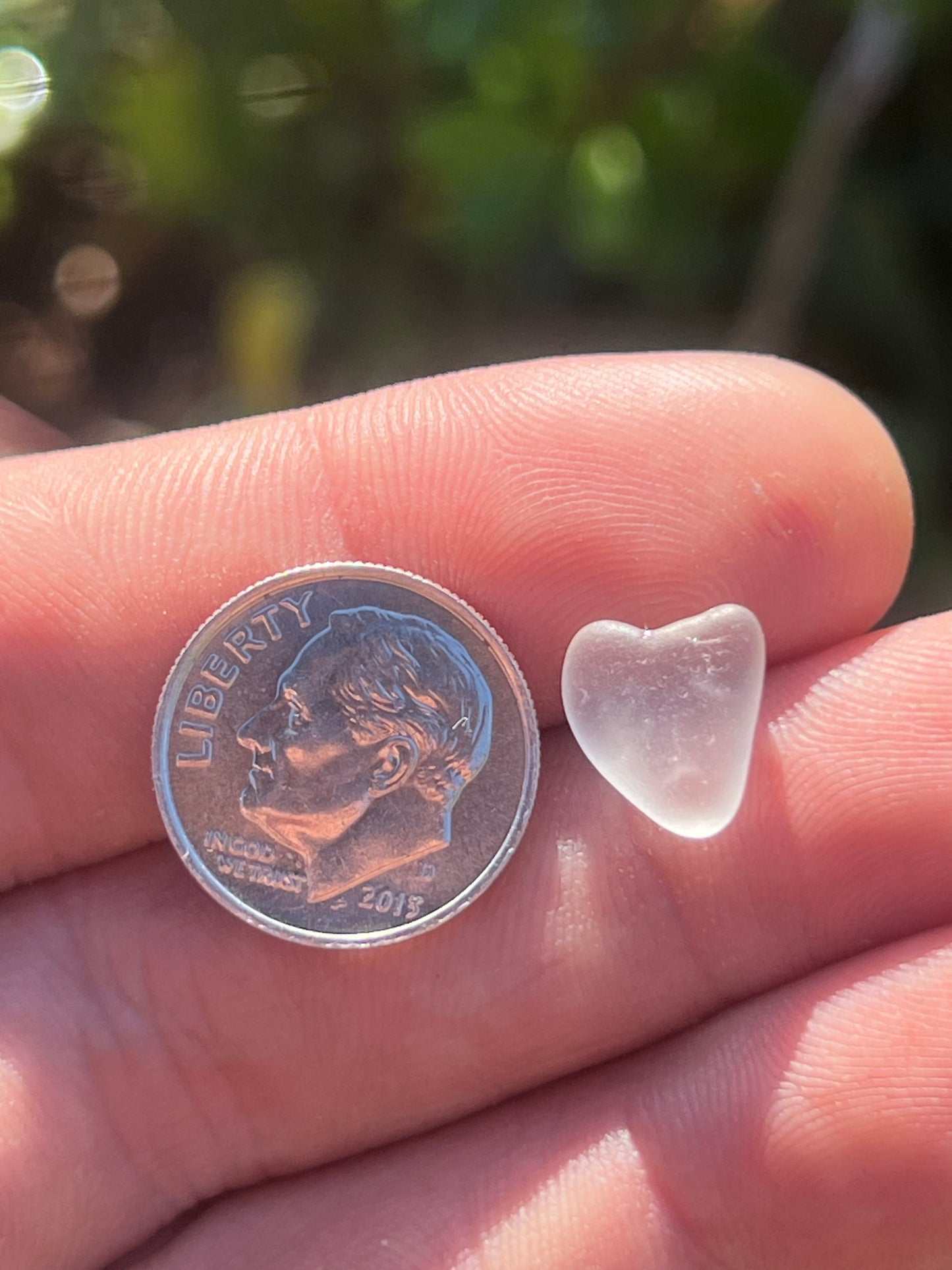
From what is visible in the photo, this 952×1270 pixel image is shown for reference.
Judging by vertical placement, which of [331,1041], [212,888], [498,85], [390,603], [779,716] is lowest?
[331,1041]

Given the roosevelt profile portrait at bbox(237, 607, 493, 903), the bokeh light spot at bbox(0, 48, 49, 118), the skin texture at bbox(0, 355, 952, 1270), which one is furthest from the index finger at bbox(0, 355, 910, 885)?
the bokeh light spot at bbox(0, 48, 49, 118)

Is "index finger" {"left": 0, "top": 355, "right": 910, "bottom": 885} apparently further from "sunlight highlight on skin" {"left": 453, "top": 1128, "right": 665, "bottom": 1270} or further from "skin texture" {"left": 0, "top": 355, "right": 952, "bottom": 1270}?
"sunlight highlight on skin" {"left": 453, "top": 1128, "right": 665, "bottom": 1270}

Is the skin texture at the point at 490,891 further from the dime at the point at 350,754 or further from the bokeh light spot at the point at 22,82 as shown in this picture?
the bokeh light spot at the point at 22,82

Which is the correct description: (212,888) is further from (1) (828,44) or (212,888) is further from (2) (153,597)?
(1) (828,44)

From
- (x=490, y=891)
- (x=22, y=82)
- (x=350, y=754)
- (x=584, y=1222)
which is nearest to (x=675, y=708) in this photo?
(x=490, y=891)

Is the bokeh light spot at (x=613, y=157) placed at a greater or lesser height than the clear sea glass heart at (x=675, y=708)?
greater

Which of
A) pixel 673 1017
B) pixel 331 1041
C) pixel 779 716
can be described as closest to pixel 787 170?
pixel 779 716

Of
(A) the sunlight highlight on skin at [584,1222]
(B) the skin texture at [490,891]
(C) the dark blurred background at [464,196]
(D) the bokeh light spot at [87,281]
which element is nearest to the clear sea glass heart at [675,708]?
(B) the skin texture at [490,891]
